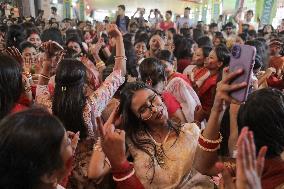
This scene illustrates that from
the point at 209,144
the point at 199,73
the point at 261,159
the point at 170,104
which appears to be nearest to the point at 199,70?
the point at 199,73

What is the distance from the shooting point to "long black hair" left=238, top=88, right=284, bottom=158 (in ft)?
4.13

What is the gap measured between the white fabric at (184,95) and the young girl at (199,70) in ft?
2.09

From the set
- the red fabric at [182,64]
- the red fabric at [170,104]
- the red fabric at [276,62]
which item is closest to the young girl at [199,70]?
the red fabric at [182,64]

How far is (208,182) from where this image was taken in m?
1.76

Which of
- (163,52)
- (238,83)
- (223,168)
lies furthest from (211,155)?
(163,52)

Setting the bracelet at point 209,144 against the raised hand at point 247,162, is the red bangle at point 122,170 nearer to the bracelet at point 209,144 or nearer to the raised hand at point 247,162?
the bracelet at point 209,144

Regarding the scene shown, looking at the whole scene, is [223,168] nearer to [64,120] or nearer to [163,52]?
[64,120]

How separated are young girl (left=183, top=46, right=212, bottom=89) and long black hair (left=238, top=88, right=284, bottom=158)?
2307 mm

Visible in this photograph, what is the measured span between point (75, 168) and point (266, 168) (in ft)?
3.77

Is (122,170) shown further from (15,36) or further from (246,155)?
(15,36)

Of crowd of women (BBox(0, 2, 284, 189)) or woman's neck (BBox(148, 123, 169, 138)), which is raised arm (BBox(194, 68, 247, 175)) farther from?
woman's neck (BBox(148, 123, 169, 138))

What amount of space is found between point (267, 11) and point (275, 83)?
5.65 meters

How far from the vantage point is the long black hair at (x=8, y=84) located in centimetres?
171

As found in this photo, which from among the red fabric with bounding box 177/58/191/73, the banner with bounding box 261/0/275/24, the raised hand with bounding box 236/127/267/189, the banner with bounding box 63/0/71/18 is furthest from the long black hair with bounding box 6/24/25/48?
the banner with bounding box 63/0/71/18
